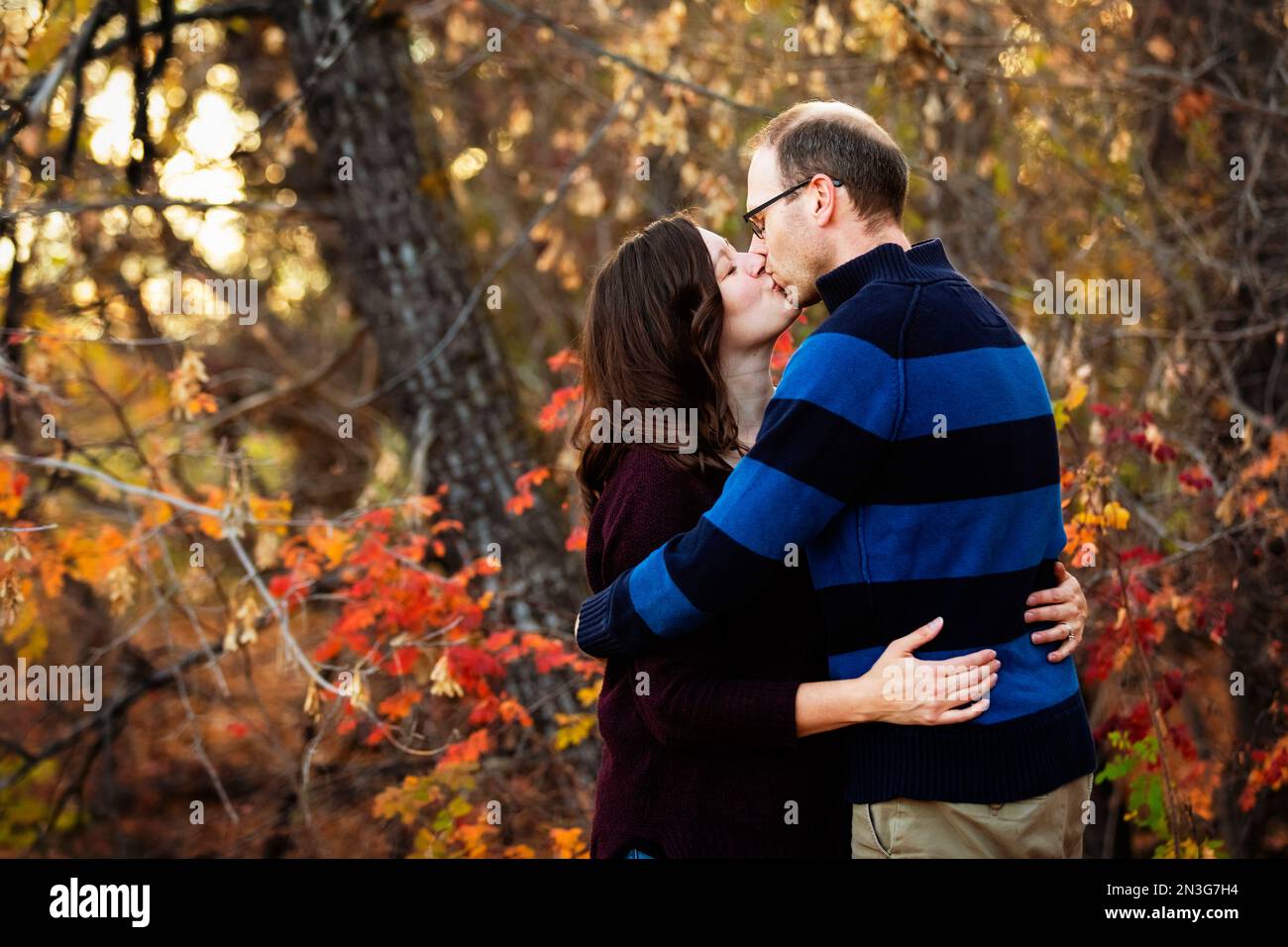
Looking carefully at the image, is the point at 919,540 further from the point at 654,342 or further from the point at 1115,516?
the point at 1115,516

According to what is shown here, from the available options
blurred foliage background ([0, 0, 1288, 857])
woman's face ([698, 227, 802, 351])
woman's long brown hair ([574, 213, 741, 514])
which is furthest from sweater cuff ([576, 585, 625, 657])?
blurred foliage background ([0, 0, 1288, 857])

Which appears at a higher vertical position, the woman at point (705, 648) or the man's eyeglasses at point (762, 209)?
the man's eyeglasses at point (762, 209)

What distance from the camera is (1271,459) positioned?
413cm

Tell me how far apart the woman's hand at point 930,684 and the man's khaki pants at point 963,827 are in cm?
16

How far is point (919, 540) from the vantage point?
2074 millimetres

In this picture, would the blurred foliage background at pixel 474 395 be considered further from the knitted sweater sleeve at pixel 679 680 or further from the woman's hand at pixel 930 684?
the woman's hand at pixel 930 684

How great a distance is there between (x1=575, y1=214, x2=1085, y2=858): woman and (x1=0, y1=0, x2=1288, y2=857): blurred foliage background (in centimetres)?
126

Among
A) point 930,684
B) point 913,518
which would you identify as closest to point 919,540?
point 913,518

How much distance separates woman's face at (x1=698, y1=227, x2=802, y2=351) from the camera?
2.64m

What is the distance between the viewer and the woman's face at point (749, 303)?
2.64 meters

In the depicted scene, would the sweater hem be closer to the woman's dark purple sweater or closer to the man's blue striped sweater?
the man's blue striped sweater

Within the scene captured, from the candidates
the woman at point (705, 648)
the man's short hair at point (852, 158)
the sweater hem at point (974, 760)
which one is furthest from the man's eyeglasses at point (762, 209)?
the sweater hem at point (974, 760)

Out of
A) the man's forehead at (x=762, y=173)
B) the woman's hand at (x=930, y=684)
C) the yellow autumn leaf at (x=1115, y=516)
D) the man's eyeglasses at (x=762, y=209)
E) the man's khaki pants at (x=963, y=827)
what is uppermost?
the man's forehead at (x=762, y=173)
